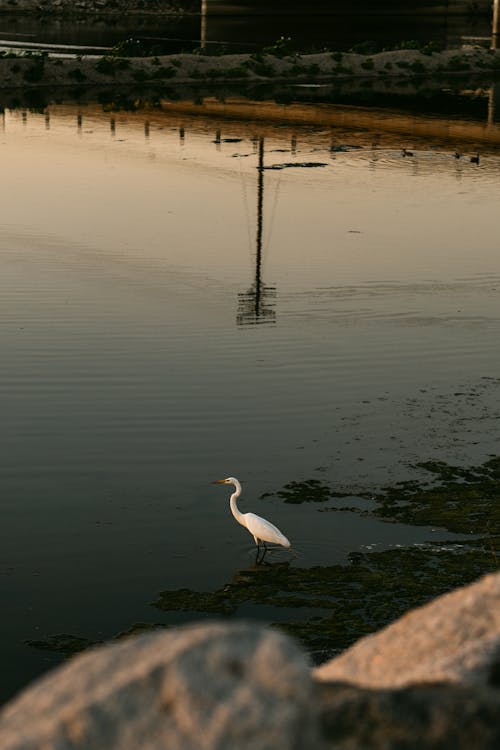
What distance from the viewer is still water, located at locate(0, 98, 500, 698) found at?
20.3m

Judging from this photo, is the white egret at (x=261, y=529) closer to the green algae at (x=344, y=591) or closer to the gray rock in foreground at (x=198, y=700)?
the green algae at (x=344, y=591)

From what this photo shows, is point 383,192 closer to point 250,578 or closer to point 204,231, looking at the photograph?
point 204,231

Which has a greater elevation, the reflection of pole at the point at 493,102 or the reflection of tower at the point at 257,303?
the reflection of pole at the point at 493,102

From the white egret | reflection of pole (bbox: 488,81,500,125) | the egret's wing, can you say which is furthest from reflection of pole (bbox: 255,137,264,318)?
reflection of pole (bbox: 488,81,500,125)

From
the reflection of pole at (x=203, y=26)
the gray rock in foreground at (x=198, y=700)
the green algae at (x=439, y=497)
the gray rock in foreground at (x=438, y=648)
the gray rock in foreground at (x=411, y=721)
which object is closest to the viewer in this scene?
the gray rock in foreground at (x=198, y=700)

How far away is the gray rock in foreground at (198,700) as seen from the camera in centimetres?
371

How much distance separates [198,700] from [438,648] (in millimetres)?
1321

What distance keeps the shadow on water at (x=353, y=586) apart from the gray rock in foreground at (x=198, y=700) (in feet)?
40.6

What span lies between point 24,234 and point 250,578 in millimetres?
27529

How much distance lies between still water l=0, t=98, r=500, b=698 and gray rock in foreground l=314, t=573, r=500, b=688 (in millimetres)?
11440

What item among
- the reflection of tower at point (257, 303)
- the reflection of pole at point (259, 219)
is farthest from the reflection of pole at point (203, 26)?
the reflection of tower at point (257, 303)

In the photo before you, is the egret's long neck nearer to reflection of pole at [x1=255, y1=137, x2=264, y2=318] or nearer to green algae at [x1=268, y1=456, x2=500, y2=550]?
green algae at [x1=268, y1=456, x2=500, y2=550]

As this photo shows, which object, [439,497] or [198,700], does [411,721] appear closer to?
[198,700]

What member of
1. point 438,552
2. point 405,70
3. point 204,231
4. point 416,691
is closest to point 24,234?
point 204,231
